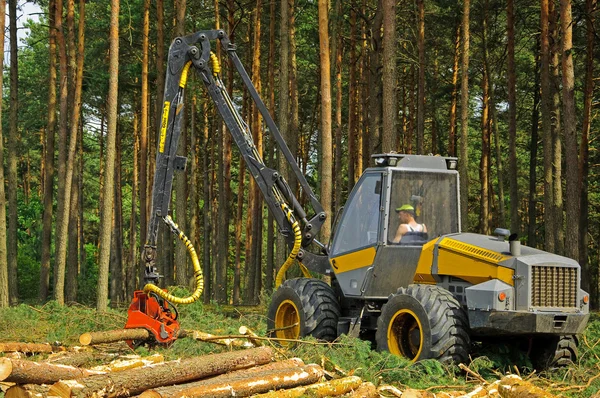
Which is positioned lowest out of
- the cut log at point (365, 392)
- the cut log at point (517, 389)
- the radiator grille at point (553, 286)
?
the cut log at point (365, 392)

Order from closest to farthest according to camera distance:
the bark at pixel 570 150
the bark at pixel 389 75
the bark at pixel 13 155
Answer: the bark at pixel 389 75 → the bark at pixel 570 150 → the bark at pixel 13 155

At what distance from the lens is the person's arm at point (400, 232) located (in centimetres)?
1102

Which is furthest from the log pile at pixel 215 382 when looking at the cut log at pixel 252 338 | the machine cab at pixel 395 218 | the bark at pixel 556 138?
the bark at pixel 556 138

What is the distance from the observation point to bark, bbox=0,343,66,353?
37.4 feet

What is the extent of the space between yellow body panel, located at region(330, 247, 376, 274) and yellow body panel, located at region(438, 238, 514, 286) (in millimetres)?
981

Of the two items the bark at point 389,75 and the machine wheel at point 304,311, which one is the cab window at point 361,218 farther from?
the bark at point 389,75

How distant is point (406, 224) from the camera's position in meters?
11.1

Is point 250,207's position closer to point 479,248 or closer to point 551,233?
point 551,233

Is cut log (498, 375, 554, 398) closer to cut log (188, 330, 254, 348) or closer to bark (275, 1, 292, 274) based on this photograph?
cut log (188, 330, 254, 348)

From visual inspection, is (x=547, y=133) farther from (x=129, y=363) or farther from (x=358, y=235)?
(x=129, y=363)

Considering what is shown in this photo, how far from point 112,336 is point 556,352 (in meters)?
5.65

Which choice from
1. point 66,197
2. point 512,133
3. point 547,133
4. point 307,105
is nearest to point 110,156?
point 66,197

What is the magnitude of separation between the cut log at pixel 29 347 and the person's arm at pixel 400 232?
5020mm

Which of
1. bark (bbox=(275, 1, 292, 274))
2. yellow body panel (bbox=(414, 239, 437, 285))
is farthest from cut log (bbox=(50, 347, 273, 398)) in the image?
bark (bbox=(275, 1, 292, 274))
